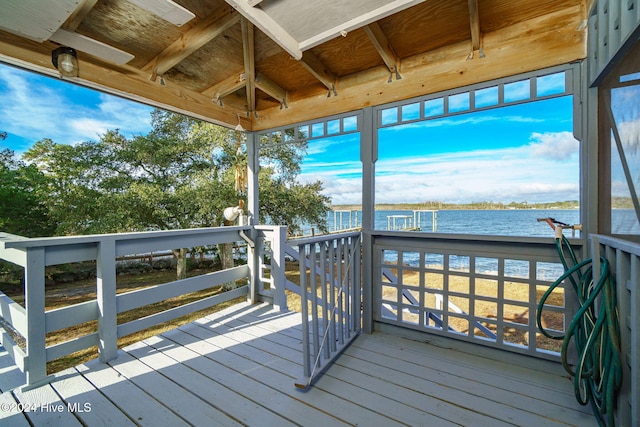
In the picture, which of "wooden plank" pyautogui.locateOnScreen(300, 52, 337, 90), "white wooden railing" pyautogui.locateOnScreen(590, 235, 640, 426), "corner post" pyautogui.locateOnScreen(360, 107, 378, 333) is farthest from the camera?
"corner post" pyautogui.locateOnScreen(360, 107, 378, 333)

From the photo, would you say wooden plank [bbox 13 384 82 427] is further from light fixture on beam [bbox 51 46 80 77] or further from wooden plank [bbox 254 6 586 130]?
wooden plank [bbox 254 6 586 130]

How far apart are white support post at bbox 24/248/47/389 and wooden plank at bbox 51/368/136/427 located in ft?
0.42

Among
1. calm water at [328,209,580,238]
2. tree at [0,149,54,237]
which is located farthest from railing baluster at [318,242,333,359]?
calm water at [328,209,580,238]

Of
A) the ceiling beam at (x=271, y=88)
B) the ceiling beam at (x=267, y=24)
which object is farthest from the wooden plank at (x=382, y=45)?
the ceiling beam at (x=271, y=88)

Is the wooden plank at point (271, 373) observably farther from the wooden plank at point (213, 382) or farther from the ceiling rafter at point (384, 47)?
the ceiling rafter at point (384, 47)

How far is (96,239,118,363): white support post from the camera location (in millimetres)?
2037

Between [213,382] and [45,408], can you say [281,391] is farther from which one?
[45,408]

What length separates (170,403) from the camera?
159 cm

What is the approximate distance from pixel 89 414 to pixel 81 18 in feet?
8.22

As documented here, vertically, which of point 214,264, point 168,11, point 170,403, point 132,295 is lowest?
point 214,264

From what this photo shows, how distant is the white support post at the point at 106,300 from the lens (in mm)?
2037

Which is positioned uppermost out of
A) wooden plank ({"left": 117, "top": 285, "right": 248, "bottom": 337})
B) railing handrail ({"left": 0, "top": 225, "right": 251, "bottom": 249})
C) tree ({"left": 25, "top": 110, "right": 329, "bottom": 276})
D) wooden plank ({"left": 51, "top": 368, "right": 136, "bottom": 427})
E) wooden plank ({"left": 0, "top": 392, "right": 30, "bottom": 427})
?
tree ({"left": 25, "top": 110, "right": 329, "bottom": 276})

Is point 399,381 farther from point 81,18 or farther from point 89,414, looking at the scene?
point 81,18

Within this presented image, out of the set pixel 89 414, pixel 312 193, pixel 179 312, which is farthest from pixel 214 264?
pixel 89 414
